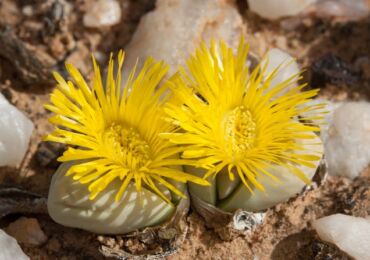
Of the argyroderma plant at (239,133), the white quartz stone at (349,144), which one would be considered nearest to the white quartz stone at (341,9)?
the white quartz stone at (349,144)

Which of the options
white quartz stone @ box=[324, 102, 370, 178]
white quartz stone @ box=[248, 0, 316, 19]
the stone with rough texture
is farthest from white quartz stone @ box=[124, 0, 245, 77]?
the stone with rough texture

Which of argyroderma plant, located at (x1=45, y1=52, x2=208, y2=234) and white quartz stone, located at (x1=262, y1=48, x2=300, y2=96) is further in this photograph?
white quartz stone, located at (x1=262, y1=48, x2=300, y2=96)

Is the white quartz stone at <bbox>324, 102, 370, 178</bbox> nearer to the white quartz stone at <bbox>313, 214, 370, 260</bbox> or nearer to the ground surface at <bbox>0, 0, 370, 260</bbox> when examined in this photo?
the ground surface at <bbox>0, 0, 370, 260</bbox>

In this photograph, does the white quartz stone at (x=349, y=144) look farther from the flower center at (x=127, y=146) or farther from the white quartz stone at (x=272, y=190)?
the flower center at (x=127, y=146)

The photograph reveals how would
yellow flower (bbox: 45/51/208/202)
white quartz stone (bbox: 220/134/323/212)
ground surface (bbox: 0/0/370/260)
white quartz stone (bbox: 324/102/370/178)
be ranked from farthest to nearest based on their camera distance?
1. white quartz stone (bbox: 324/102/370/178)
2. ground surface (bbox: 0/0/370/260)
3. white quartz stone (bbox: 220/134/323/212)
4. yellow flower (bbox: 45/51/208/202)

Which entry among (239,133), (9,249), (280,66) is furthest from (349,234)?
(9,249)

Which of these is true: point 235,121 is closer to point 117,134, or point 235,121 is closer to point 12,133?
point 117,134

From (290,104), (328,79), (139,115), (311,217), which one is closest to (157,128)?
(139,115)

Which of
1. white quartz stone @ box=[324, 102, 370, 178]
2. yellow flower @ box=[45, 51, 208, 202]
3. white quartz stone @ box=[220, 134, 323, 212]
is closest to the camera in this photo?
yellow flower @ box=[45, 51, 208, 202]
